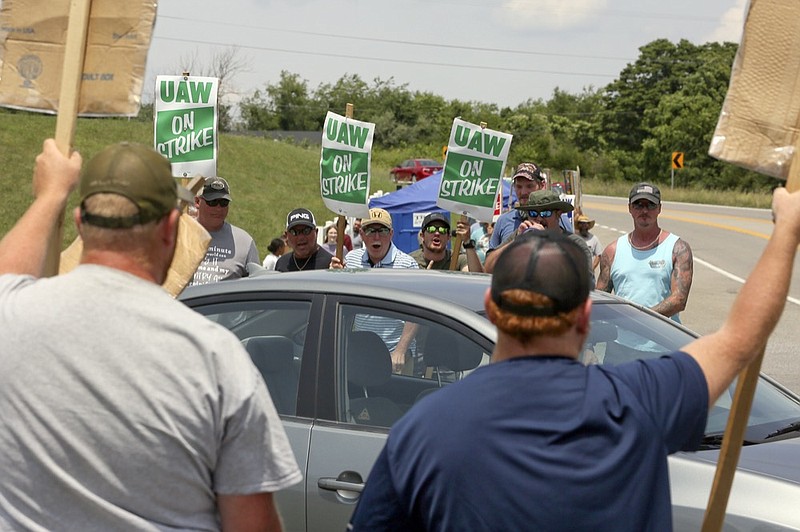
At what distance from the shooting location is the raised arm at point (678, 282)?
695 cm

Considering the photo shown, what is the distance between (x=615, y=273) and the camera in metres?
7.29

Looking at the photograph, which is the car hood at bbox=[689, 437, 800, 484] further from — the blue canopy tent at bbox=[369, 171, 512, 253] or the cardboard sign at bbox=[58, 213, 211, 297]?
the blue canopy tent at bbox=[369, 171, 512, 253]

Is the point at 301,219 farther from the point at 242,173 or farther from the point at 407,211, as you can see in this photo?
the point at 242,173

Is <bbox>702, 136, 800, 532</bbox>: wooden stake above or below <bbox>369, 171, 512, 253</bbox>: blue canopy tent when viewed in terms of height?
above

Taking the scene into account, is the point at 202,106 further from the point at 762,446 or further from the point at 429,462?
the point at 429,462

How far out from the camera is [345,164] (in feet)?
30.9

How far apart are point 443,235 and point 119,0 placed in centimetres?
604

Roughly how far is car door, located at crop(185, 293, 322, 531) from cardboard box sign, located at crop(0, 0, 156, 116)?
1722 millimetres

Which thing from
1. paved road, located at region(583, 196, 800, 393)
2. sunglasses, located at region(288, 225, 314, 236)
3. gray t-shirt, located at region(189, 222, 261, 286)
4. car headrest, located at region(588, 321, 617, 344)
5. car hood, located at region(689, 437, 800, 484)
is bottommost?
paved road, located at region(583, 196, 800, 393)

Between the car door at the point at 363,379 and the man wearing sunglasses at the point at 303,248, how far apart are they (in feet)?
12.3

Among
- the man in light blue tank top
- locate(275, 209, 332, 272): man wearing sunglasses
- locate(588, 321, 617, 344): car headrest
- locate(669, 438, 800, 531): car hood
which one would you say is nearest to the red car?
locate(275, 209, 332, 272): man wearing sunglasses

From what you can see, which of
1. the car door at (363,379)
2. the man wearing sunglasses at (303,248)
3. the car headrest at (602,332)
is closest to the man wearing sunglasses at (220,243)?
the man wearing sunglasses at (303,248)

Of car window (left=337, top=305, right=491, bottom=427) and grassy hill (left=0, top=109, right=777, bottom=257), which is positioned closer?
car window (left=337, top=305, right=491, bottom=427)

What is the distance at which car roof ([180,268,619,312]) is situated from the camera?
14.8 ft
